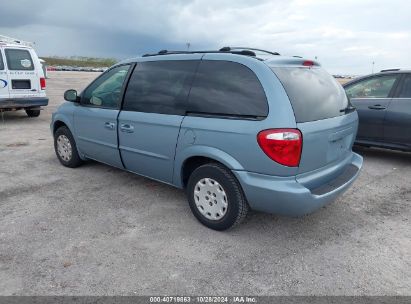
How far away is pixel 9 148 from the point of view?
276 inches

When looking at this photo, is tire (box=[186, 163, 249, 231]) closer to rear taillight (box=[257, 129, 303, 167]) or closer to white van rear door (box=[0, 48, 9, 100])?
rear taillight (box=[257, 129, 303, 167])

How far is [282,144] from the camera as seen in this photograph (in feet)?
10.1

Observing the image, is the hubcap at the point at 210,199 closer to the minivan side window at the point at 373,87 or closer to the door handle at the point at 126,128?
the door handle at the point at 126,128

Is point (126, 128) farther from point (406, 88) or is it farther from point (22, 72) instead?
point (22, 72)

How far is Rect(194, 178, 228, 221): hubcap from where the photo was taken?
11.5ft

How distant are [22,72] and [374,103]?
8.45m

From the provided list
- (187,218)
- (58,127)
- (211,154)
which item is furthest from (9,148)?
(211,154)

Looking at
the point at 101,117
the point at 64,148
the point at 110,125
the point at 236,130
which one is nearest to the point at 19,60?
the point at 64,148

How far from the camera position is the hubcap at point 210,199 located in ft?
11.5

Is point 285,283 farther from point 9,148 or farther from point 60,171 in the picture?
point 9,148

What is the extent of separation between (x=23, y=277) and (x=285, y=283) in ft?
6.79

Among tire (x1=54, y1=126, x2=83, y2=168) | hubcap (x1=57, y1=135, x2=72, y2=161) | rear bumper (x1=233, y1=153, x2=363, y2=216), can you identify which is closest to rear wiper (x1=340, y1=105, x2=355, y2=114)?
rear bumper (x1=233, y1=153, x2=363, y2=216)

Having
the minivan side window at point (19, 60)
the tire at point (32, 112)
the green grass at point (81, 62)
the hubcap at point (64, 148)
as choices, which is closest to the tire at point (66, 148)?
the hubcap at point (64, 148)

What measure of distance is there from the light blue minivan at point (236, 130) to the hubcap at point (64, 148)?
4.44 feet
